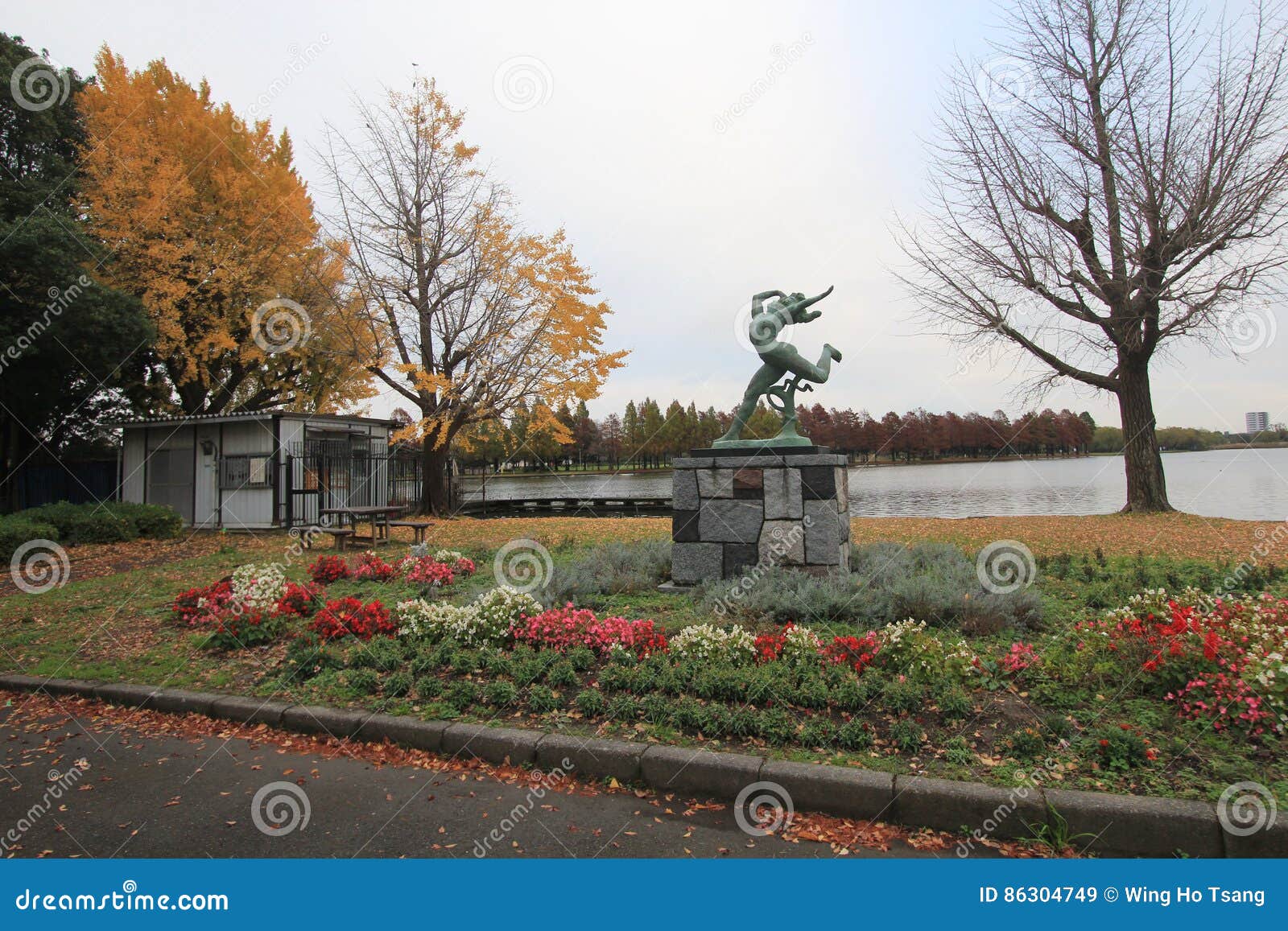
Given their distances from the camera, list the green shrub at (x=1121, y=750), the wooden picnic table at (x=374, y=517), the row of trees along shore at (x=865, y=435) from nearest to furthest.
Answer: the green shrub at (x=1121, y=750) < the wooden picnic table at (x=374, y=517) < the row of trees along shore at (x=865, y=435)

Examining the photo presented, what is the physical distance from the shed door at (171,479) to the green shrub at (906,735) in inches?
790

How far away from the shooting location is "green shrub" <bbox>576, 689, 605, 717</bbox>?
4.55 metres

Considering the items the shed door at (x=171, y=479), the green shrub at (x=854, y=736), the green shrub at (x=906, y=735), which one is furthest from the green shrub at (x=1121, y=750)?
the shed door at (x=171, y=479)

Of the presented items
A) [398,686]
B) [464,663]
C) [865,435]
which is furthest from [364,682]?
[865,435]

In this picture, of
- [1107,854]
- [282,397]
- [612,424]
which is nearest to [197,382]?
[282,397]

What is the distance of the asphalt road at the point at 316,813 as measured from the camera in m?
3.27

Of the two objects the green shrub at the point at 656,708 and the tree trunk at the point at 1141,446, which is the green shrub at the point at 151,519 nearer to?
the green shrub at the point at 656,708

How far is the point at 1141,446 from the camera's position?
1666cm

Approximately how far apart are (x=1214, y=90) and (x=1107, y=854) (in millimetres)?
17545

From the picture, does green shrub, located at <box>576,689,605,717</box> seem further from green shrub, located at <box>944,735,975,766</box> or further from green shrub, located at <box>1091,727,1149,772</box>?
green shrub, located at <box>1091,727,1149,772</box>

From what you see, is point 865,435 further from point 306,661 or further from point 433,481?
point 306,661

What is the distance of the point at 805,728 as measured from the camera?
4062mm

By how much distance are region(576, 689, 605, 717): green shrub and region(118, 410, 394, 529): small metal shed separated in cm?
1468

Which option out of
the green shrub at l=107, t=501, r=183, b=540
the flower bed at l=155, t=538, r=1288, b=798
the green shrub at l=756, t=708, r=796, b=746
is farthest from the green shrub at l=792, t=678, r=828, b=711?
the green shrub at l=107, t=501, r=183, b=540
